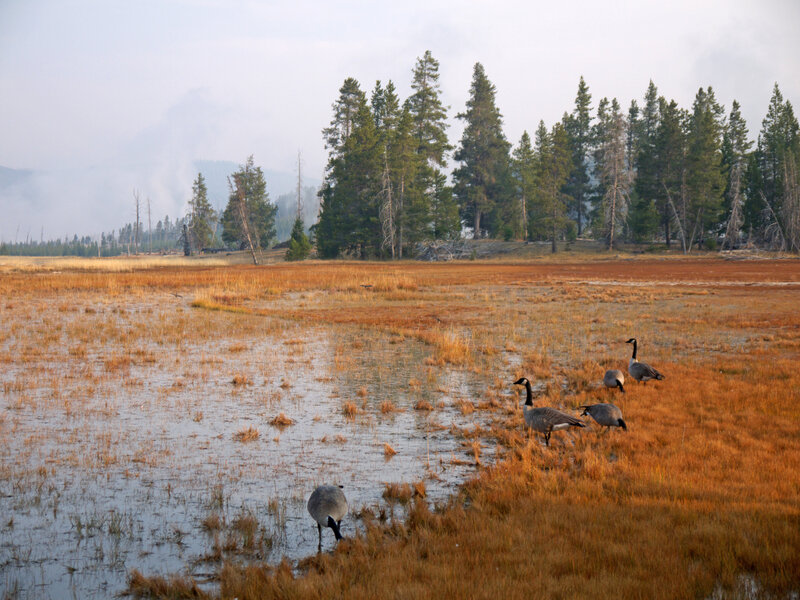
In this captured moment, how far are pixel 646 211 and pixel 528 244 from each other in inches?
598

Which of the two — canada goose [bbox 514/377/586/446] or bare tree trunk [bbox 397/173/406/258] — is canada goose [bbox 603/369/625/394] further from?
bare tree trunk [bbox 397/173/406/258]

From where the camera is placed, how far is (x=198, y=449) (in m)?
8.91

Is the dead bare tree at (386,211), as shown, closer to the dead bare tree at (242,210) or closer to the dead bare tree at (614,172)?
the dead bare tree at (242,210)

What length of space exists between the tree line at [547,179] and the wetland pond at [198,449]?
5248 centimetres

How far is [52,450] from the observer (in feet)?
28.6

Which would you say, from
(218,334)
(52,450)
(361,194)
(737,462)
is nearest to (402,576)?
(737,462)

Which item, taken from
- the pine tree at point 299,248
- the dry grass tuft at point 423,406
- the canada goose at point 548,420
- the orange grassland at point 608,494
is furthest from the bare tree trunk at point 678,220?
the canada goose at point 548,420

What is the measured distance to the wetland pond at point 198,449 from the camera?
5.89m

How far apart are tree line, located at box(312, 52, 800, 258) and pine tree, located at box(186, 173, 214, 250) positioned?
126 feet

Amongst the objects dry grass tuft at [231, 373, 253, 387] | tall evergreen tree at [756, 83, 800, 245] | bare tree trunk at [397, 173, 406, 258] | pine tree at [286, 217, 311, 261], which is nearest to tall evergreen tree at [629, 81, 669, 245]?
tall evergreen tree at [756, 83, 800, 245]

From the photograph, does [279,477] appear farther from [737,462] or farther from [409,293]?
[409,293]

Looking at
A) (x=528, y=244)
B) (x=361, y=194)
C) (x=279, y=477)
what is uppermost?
(x=361, y=194)

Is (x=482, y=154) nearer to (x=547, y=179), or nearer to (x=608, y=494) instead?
(x=547, y=179)

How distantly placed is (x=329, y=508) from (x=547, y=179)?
2759 inches
